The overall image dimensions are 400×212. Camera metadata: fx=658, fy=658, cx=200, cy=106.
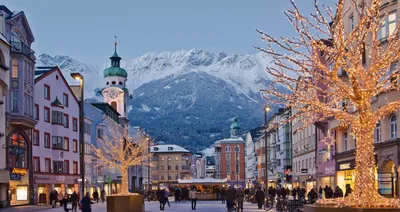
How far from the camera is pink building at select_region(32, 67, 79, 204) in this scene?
6800 centimetres

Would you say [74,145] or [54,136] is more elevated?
[54,136]

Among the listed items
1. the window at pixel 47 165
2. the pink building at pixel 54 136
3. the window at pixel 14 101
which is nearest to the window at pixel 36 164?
the pink building at pixel 54 136

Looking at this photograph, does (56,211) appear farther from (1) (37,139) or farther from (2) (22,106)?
(1) (37,139)

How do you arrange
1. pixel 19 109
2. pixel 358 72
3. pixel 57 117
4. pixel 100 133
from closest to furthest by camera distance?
pixel 358 72 → pixel 19 109 → pixel 57 117 → pixel 100 133

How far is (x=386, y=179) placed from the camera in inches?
1592

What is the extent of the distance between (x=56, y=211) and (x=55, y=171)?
80.3 feet

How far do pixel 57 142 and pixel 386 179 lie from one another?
43.7 metres

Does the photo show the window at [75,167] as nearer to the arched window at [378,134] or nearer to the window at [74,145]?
the window at [74,145]

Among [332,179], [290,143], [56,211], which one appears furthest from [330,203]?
[290,143]

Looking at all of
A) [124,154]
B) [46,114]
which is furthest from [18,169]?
[124,154]

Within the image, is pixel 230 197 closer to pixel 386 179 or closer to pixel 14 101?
pixel 386 179

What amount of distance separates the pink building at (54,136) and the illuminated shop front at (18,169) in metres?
2.00

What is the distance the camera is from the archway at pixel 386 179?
40031 mm

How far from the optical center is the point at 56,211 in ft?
162
